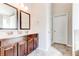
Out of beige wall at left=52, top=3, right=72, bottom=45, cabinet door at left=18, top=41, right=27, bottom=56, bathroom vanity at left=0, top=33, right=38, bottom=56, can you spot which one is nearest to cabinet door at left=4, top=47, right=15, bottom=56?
bathroom vanity at left=0, top=33, right=38, bottom=56

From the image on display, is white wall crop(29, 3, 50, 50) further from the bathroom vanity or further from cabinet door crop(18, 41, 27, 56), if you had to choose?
cabinet door crop(18, 41, 27, 56)

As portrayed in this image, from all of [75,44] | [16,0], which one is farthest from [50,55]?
[16,0]

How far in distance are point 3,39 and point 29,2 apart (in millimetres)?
733

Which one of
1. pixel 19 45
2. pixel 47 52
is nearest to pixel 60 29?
pixel 47 52

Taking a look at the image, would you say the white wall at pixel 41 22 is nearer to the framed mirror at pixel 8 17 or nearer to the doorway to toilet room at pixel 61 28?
the doorway to toilet room at pixel 61 28

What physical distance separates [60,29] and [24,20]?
691 millimetres

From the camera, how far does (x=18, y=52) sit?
181cm

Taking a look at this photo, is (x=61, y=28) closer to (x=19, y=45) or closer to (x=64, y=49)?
(x=64, y=49)

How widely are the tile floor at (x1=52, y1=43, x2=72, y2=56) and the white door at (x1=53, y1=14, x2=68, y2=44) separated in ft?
0.24

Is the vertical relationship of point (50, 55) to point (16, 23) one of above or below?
below

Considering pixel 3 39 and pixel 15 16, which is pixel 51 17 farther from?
pixel 3 39

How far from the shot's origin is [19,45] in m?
1.84

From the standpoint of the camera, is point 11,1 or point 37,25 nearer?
point 11,1

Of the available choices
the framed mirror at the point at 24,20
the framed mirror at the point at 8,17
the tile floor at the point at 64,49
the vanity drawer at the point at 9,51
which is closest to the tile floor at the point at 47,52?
the tile floor at the point at 64,49
